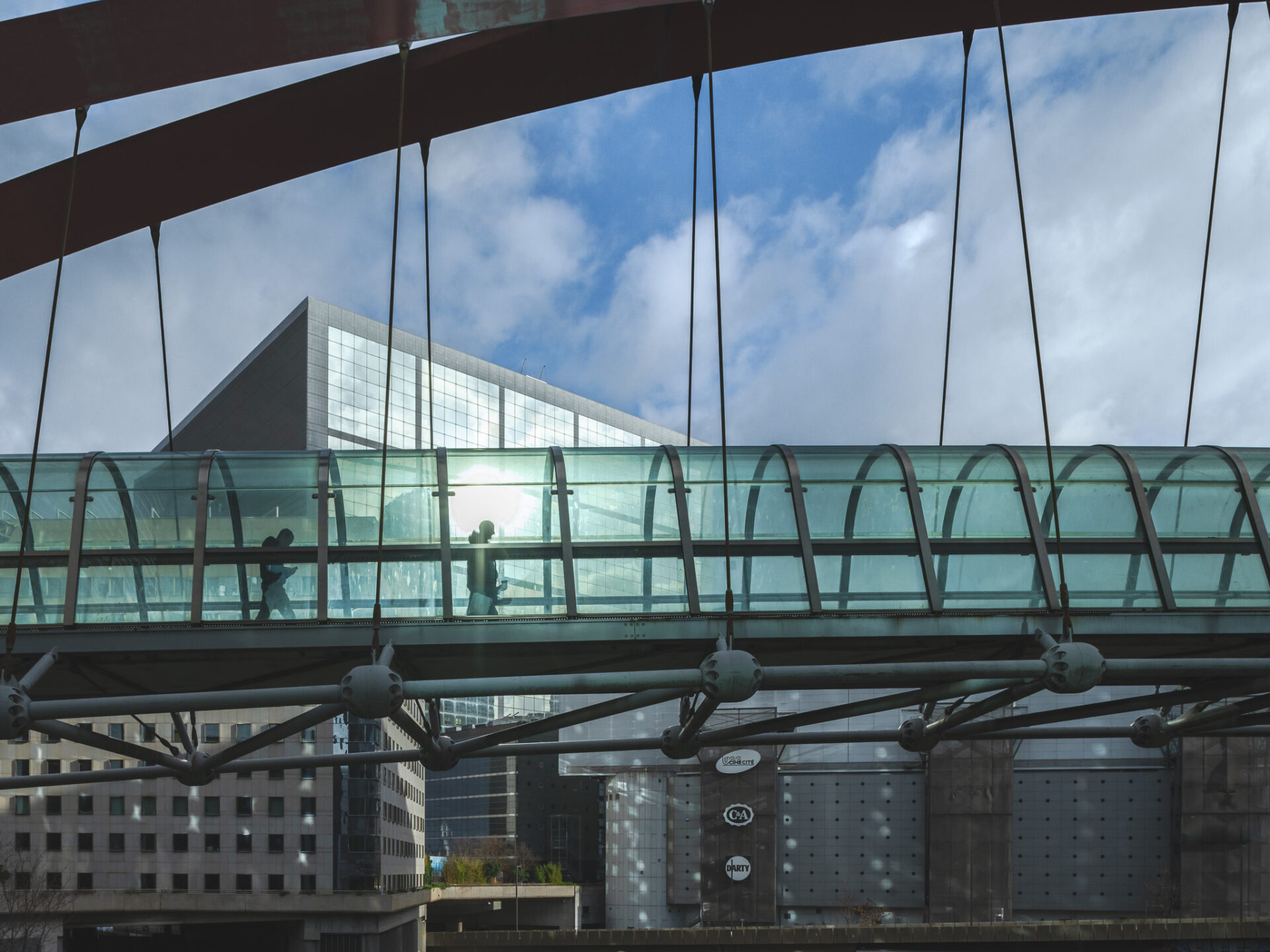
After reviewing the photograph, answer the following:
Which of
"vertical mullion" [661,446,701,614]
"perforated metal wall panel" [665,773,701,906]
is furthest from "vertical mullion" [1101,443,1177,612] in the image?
"perforated metal wall panel" [665,773,701,906]

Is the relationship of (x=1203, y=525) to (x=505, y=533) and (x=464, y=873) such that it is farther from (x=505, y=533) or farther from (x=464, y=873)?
(x=464, y=873)

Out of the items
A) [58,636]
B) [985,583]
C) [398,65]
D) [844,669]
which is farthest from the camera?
[398,65]

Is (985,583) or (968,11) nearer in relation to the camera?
(985,583)

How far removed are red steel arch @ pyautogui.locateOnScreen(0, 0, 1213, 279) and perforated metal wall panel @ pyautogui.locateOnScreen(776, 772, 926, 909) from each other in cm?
5915

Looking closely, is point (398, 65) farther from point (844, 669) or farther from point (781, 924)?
point (781, 924)

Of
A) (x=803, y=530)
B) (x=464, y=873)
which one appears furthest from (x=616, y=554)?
(x=464, y=873)

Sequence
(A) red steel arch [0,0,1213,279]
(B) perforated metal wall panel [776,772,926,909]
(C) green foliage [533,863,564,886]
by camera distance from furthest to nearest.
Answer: (C) green foliage [533,863,564,886]
(B) perforated metal wall panel [776,772,926,909]
(A) red steel arch [0,0,1213,279]

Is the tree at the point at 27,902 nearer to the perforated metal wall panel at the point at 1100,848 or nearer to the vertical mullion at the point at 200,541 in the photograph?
the vertical mullion at the point at 200,541

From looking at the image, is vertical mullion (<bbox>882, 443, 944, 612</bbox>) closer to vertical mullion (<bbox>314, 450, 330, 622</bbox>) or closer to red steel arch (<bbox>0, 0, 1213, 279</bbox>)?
vertical mullion (<bbox>314, 450, 330, 622</bbox>)

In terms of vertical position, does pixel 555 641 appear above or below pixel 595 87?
below

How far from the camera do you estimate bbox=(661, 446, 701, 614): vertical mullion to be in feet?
46.2

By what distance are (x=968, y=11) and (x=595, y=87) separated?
241 inches

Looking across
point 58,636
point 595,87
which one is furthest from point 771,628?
point 595,87

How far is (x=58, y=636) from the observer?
1372cm
